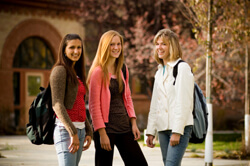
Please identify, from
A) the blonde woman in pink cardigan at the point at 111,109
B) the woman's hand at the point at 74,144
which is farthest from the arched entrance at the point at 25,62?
the woman's hand at the point at 74,144

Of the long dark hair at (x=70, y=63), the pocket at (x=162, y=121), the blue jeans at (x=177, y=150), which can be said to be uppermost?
the long dark hair at (x=70, y=63)

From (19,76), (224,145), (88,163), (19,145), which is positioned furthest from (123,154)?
(19,76)

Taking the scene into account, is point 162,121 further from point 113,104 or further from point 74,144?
point 74,144

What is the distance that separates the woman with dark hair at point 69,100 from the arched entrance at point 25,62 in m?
13.2

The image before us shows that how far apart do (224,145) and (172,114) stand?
29.9 feet

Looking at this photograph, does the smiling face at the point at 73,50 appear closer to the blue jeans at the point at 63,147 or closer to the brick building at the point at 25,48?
the blue jeans at the point at 63,147

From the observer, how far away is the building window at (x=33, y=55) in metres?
18.0

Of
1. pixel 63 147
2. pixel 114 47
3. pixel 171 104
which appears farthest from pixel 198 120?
pixel 63 147

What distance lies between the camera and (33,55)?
18.4 meters

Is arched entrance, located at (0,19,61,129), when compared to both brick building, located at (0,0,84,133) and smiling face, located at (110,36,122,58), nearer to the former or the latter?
brick building, located at (0,0,84,133)

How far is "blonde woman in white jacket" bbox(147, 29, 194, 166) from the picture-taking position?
4.43 metres

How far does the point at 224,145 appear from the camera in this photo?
13195 mm

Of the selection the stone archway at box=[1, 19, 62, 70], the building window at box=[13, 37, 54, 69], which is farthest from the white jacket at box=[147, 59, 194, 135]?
the building window at box=[13, 37, 54, 69]

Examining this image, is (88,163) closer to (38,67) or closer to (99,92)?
(99,92)
